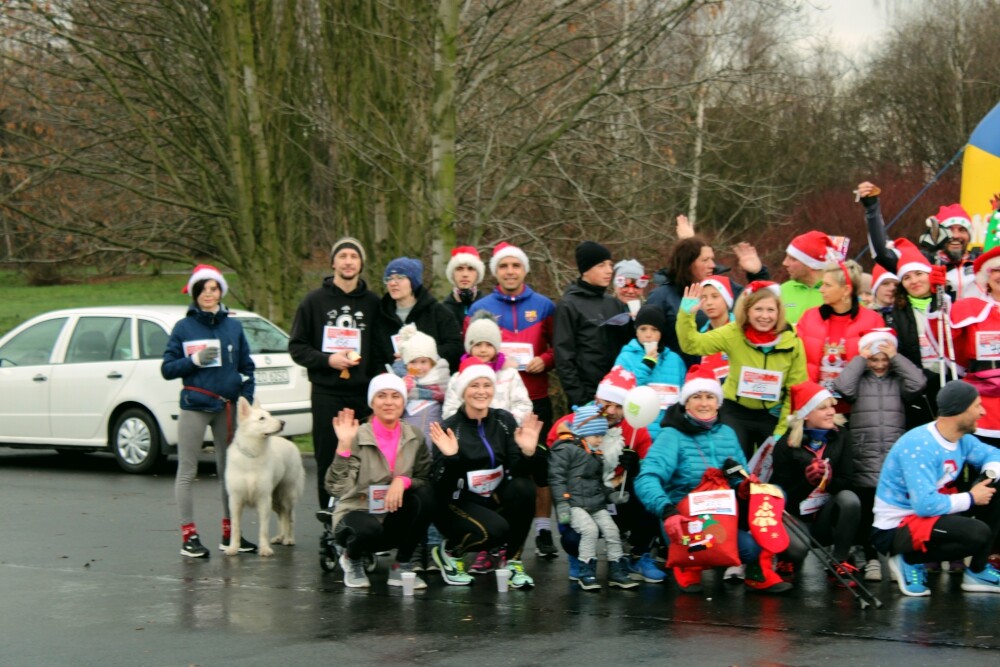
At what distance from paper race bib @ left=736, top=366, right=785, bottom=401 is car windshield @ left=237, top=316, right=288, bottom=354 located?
725 cm

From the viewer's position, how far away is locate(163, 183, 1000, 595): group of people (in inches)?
330

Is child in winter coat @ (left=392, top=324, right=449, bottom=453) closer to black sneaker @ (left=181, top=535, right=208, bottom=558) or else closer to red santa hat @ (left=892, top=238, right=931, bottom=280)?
black sneaker @ (left=181, top=535, right=208, bottom=558)

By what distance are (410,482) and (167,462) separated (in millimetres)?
7660

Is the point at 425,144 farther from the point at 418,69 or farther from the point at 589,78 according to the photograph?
the point at 589,78

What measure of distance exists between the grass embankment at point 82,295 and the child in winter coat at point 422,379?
29.8m

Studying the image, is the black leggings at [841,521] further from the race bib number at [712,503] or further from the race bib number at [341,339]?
the race bib number at [341,339]

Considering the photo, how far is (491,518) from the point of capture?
28.1ft

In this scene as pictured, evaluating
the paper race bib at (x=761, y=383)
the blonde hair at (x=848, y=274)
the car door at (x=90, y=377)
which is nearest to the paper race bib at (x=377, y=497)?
the paper race bib at (x=761, y=383)

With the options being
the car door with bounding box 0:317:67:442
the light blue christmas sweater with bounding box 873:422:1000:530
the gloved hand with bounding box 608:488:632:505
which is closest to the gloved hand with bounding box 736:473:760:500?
the gloved hand with bounding box 608:488:632:505

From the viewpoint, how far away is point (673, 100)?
18.9m

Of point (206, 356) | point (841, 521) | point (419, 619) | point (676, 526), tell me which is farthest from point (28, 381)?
point (841, 521)

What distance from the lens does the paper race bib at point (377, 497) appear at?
8.53m

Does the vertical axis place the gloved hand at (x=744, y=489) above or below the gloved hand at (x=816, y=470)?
below

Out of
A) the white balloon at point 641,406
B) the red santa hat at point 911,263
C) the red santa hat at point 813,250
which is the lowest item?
the white balloon at point 641,406
